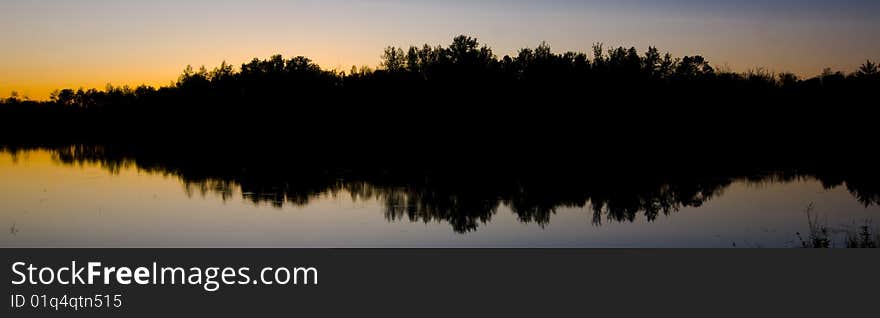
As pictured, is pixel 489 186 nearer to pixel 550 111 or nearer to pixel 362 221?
pixel 362 221

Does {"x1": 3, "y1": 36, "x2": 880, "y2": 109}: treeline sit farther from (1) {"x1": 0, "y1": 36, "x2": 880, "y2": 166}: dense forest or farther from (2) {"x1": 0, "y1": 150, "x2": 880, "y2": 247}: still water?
(2) {"x1": 0, "y1": 150, "x2": 880, "y2": 247}: still water

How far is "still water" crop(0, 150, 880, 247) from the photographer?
17.9 metres

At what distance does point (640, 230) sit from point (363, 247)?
21.3 feet

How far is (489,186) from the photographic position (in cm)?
2934

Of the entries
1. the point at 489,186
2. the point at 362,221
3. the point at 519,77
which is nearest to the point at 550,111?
the point at 519,77

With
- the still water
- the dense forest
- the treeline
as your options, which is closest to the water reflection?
the still water

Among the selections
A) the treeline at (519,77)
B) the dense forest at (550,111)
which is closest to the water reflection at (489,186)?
the dense forest at (550,111)

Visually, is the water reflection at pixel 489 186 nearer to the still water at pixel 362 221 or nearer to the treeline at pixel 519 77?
the still water at pixel 362 221

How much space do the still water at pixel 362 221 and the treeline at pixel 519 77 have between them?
4028 centimetres

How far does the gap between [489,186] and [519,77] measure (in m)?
45.3

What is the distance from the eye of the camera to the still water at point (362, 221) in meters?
17.9
